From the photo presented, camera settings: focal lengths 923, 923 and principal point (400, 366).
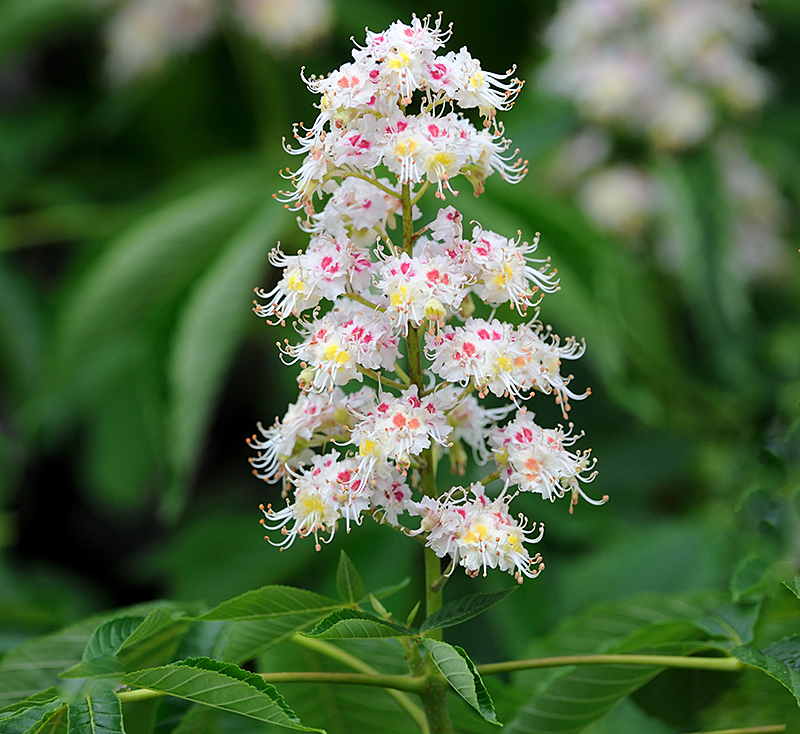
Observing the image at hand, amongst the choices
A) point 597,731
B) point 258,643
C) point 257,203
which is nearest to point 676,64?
point 257,203

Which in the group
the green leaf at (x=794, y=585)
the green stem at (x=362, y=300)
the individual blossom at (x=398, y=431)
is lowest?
the green leaf at (x=794, y=585)

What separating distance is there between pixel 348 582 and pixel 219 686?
119 millimetres

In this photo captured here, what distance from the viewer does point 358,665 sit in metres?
0.70

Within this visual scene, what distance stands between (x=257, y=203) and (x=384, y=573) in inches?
22.4

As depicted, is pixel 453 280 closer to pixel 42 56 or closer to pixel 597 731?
pixel 597 731

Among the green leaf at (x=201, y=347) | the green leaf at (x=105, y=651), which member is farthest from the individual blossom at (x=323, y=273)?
the green leaf at (x=201, y=347)

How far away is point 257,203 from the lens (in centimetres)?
130

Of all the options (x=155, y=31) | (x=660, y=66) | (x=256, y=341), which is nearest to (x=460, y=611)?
(x=660, y=66)

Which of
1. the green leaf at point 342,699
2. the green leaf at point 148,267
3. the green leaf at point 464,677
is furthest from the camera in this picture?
the green leaf at point 148,267

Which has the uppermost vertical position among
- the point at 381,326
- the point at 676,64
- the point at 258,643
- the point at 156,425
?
the point at 676,64

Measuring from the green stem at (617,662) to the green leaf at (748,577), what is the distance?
0.15 feet

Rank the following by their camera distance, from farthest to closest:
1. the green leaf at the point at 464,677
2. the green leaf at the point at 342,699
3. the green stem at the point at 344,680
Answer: the green leaf at the point at 342,699 → the green stem at the point at 344,680 → the green leaf at the point at 464,677

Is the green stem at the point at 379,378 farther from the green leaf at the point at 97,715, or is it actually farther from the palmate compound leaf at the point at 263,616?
the green leaf at the point at 97,715

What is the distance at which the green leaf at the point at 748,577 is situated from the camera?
0.65m
